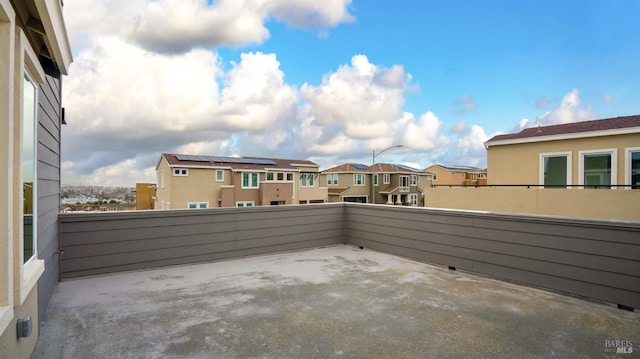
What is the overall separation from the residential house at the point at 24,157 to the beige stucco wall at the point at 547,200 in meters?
8.61

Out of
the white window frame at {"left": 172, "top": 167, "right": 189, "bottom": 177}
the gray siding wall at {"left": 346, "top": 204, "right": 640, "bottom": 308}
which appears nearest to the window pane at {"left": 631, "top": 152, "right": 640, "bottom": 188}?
the gray siding wall at {"left": 346, "top": 204, "right": 640, "bottom": 308}

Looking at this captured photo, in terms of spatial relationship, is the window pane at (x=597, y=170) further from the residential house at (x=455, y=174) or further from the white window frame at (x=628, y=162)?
the residential house at (x=455, y=174)

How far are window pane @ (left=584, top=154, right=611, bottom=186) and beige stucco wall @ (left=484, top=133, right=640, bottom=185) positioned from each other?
0.19 metres

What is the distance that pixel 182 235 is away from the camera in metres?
4.88

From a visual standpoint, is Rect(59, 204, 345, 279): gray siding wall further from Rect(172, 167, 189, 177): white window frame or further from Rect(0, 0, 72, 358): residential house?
Rect(172, 167, 189, 177): white window frame

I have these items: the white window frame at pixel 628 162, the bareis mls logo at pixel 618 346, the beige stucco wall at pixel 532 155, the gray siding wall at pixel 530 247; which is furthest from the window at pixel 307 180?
the bareis mls logo at pixel 618 346

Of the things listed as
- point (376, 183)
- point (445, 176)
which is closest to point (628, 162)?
point (445, 176)

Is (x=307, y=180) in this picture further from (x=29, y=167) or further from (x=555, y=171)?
(x=29, y=167)

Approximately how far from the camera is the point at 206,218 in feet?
16.7

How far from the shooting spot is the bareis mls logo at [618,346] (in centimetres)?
237

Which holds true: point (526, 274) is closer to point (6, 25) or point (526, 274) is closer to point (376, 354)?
point (376, 354)

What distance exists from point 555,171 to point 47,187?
10127 mm

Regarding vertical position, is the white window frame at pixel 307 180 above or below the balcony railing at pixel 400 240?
above

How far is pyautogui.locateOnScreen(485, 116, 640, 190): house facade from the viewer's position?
7.21 metres
